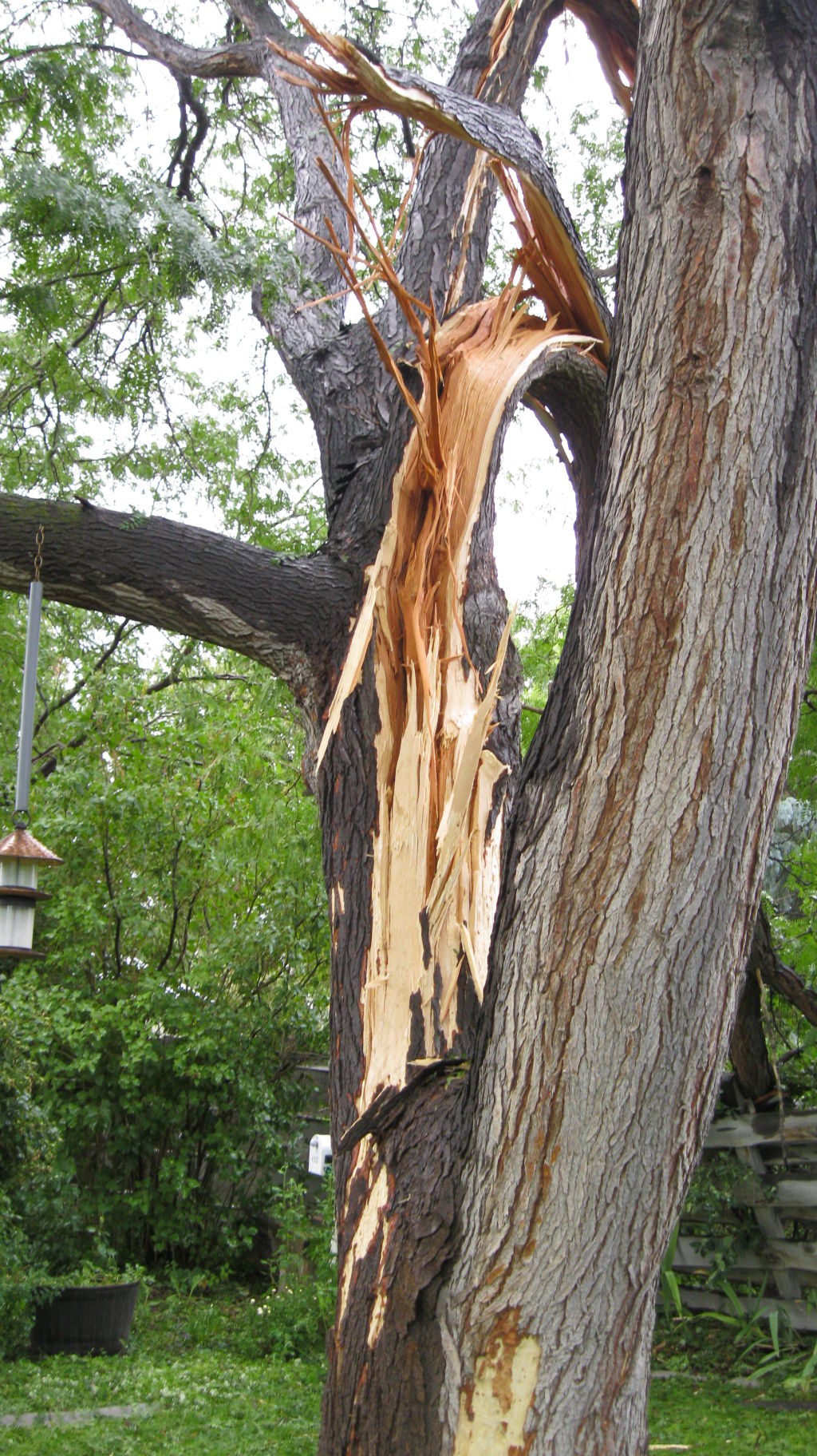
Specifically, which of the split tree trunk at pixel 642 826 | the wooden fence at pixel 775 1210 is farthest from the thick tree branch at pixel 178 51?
the wooden fence at pixel 775 1210

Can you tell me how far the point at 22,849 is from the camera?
3.44 m

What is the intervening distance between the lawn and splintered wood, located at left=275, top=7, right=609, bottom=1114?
1980mm

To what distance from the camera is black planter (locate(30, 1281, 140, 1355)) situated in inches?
219

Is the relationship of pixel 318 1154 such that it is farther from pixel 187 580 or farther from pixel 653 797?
pixel 653 797

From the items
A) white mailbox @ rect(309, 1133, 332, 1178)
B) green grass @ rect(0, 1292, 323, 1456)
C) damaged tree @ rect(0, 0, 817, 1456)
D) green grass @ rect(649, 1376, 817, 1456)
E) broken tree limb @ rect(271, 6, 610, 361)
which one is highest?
broken tree limb @ rect(271, 6, 610, 361)

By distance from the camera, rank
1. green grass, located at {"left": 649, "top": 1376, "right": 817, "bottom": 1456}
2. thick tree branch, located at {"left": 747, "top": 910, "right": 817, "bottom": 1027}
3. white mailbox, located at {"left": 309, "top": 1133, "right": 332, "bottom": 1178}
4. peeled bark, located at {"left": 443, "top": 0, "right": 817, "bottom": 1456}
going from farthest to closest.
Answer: white mailbox, located at {"left": 309, "top": 1133, "right": 332, "bottom": 1178}
thick tree branch, located at {"left": 747, "top": 910, "right": 817, "bottom": 1027}
green grass, located at {"left": 649, "top": 1376, "right": 817, "bottom": 1456}
peeled bark, located at {"left": 443, "top": 0, "right": 817, "bottom": 1456}

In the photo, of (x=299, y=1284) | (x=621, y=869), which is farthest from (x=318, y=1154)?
(x=621, y=869)

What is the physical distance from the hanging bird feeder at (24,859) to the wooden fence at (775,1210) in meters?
3.43

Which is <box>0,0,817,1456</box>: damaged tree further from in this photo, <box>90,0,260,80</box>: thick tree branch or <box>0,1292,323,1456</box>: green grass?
<box>90,0,260,80</box>: thick tree branch

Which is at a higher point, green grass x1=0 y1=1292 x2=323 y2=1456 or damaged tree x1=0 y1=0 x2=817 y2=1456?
damaged tree x1=0 y1=0 x2=817 y2=1456

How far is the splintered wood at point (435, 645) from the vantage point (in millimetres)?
3008

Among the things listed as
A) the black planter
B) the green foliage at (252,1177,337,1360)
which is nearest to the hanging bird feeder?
the green foliage at (252,1177,337,1360)

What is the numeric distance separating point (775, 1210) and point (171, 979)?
3493 mm

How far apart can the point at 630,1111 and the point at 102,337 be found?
4743 millimetres
